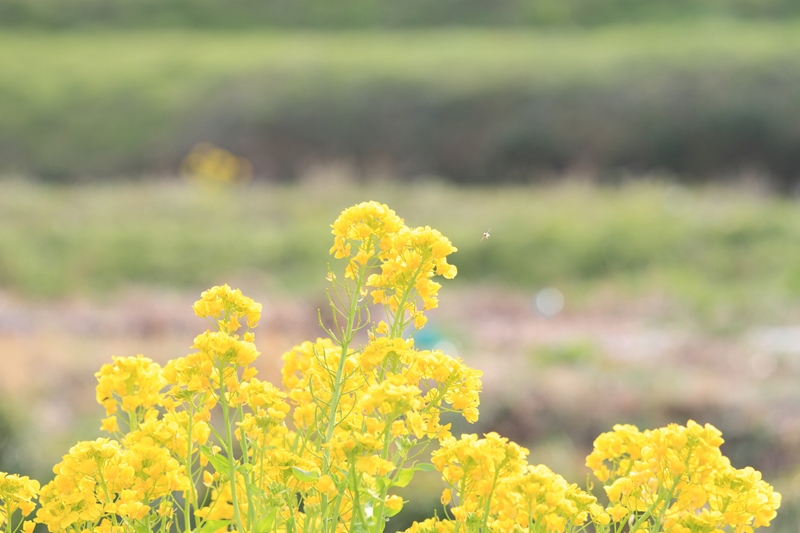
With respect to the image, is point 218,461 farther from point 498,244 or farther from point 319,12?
point 319,12

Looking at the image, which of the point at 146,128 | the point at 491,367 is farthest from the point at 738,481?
the point at 146,128

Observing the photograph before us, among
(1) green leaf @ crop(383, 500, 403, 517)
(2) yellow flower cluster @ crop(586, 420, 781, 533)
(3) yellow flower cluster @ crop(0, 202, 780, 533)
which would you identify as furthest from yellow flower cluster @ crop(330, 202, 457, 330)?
(2) yellow flower cluster @ crop(586, 420, 781, 533)

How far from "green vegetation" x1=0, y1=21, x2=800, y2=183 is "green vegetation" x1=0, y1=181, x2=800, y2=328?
462 centimetres

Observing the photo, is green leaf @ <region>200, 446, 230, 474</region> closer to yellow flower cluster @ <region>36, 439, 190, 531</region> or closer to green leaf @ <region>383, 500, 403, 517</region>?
yellow flower cluster @ <region>36, 439, 190, 531</region>

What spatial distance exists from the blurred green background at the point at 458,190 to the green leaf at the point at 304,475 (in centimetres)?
323

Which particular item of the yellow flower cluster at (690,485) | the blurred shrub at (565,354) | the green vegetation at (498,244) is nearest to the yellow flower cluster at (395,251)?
the yellow flower cluster at (690,485)

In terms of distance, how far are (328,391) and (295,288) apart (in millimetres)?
10728

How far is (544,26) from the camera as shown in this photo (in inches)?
1158

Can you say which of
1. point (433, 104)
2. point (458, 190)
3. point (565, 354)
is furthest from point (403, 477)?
point (433, 104)

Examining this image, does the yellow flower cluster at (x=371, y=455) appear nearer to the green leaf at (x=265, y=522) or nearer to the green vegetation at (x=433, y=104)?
the green leaf at (x=265, y=522)

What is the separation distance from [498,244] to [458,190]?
5.42m

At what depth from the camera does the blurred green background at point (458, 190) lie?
6863 mm

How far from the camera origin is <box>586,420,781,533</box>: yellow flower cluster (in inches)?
63.2

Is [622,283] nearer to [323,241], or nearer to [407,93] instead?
[323,241]
